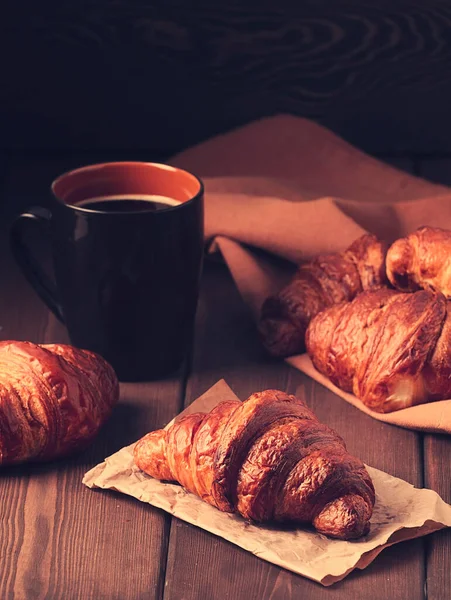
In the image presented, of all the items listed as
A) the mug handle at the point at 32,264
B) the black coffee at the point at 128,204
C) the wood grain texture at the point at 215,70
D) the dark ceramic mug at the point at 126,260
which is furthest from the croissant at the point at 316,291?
the wood grain texture at the point at 215,70

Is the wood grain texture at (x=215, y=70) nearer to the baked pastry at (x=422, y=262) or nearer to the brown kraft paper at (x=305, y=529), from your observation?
the baked pastry at (x=422, y=262)

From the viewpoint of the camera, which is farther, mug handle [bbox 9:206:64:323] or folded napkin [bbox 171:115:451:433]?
folded napkin [bbox 171:115:451:433]

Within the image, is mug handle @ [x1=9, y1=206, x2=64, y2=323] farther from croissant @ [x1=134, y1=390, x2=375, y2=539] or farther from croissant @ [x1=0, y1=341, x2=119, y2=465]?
croissant @ [x1=134, y1=390, x2=375, y2=539]

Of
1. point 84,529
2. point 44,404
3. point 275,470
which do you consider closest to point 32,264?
point 44,404

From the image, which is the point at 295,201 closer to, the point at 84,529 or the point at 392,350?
the point at 392,350

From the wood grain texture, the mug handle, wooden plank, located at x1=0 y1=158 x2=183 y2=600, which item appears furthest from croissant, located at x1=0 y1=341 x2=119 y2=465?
the wood grain texture

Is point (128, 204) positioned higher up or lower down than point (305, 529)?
higher up
